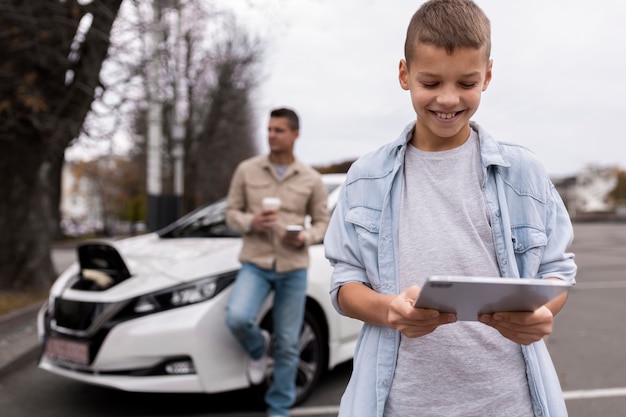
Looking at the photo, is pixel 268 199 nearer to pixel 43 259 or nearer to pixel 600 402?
pixel 600 402

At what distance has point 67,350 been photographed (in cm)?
422

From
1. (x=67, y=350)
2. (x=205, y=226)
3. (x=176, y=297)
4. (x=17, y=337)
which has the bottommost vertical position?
(x=17, y=337)

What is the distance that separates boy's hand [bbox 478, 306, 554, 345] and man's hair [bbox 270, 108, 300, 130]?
308cm

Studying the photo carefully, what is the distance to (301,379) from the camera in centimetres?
465

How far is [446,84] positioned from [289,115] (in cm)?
290

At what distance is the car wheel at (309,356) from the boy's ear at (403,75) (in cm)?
313

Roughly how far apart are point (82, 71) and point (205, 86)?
1373 centimetres

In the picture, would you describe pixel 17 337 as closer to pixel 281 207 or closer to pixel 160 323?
pixel 160 323

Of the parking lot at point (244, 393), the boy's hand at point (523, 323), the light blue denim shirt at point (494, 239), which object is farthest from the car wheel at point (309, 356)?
the boy's hand at point (523, 323)

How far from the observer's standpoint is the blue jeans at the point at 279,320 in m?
4.04

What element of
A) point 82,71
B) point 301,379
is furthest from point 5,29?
point 301,379

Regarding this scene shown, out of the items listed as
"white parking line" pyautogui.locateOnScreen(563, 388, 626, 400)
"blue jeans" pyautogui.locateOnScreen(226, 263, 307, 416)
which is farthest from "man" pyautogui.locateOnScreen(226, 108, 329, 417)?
"white parking line" pyautogui.locateOnScreen(563, 388, 626, 400)

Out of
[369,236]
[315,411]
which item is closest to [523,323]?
[369,236]

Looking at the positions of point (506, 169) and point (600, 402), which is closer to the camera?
point (506, 169)
